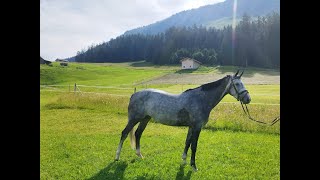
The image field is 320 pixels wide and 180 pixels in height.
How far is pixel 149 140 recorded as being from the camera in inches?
386

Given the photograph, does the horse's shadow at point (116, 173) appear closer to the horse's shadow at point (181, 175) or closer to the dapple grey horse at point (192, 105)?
the horse's shadow at point (181, 175)

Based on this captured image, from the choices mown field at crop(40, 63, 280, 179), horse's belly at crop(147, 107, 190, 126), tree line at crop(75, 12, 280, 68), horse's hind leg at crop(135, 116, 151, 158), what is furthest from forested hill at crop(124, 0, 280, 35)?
horse's belly at crop(147, 107, 190, 126)

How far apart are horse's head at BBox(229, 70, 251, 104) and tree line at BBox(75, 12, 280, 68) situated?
20.8ft

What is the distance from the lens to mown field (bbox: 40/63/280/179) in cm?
714

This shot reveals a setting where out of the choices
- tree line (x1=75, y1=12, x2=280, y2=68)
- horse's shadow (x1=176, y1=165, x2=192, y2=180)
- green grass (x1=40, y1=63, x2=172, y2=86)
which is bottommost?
horse's shadow (x1=176, y1=165, x2=192, y2=180)

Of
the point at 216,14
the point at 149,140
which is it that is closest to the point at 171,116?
the point at 149,140

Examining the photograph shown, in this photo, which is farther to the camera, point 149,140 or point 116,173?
point 149,140

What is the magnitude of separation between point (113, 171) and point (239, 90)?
3401mm

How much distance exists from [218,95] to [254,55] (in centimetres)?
1188

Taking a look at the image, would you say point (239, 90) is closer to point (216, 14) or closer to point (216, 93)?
point (216, 93)

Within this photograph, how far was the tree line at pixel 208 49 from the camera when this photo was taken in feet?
50.9

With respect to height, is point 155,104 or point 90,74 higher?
point 90,74

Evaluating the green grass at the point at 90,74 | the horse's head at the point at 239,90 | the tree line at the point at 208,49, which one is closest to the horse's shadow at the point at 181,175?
the horse's head at the point at 239,90

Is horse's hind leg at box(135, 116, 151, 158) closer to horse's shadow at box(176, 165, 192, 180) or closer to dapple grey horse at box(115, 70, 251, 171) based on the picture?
dapple grey horse at box(115, 70, 251, 171)
